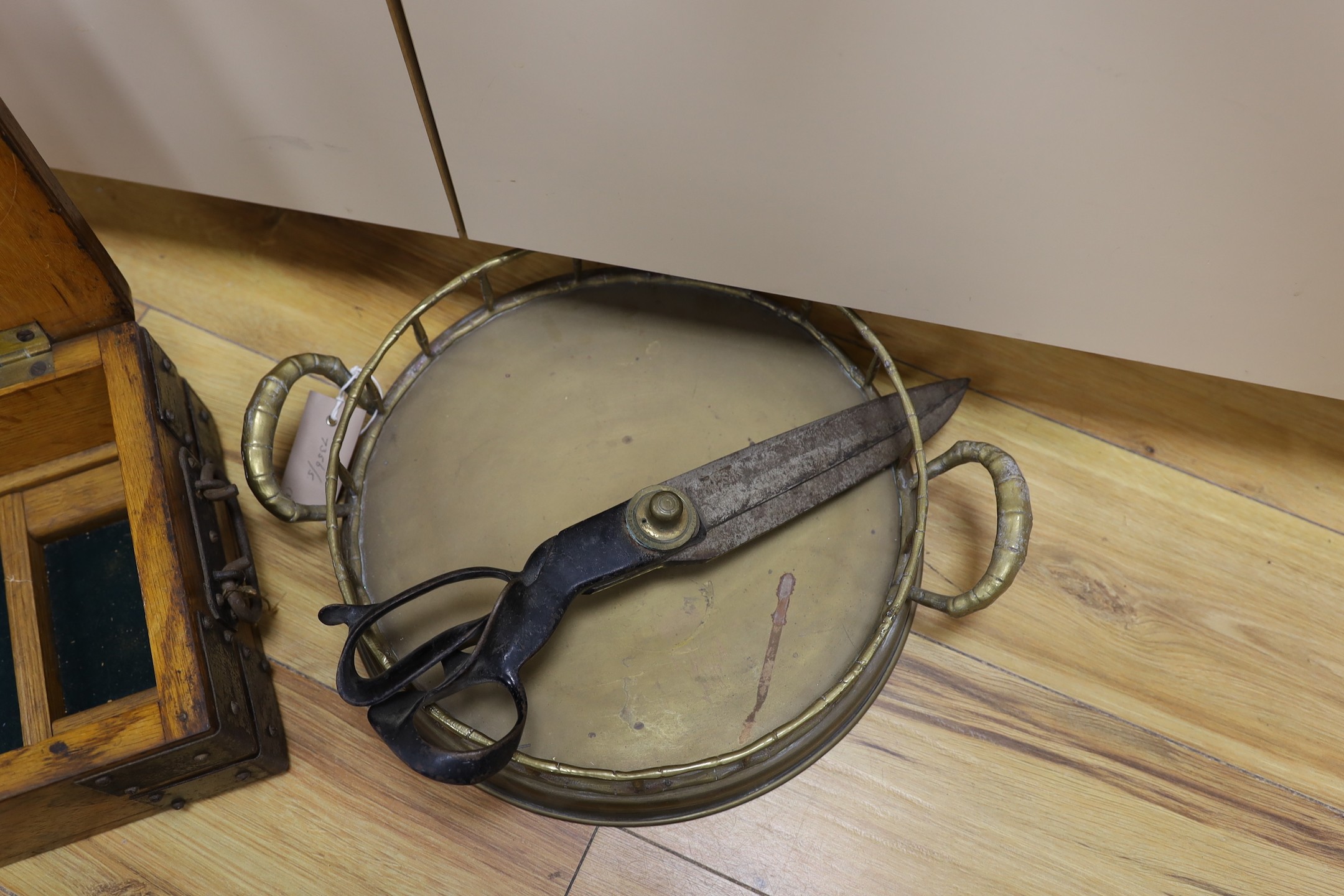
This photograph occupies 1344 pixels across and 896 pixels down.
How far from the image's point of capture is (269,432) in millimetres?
487

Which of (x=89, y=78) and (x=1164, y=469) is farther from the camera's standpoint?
(x=1164, y=469)

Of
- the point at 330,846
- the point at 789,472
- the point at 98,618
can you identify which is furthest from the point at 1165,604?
the point at 98,618

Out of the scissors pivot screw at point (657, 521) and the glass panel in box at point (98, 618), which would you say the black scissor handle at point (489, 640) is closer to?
the scissors pivot screw at point (657, 521)

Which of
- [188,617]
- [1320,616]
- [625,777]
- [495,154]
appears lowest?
[1320,616]

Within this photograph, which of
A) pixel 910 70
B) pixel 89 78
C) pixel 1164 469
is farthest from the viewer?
pixel 1164 469

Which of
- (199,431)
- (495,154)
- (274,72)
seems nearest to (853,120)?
(495,154)

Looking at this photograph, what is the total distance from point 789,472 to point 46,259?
383mm

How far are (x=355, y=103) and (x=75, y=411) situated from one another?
0.76ft

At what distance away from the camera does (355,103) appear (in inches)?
19.5

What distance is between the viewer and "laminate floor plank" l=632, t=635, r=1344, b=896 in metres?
0.53

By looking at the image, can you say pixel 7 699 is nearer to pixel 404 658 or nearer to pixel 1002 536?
pixel 404 658

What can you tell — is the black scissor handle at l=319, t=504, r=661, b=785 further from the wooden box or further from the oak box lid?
the oak box lid

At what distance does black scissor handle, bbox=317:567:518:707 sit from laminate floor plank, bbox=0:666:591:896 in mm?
125

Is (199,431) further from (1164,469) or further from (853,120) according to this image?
(1164,469)
